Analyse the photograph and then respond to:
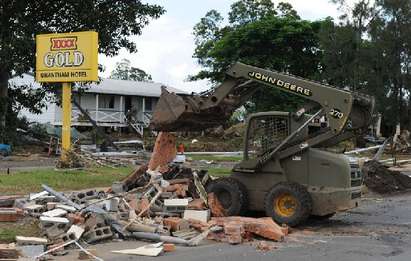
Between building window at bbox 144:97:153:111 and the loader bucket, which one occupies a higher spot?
building window at bbox 144:97:153:111

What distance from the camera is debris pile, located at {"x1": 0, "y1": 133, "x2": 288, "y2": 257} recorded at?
11.4 meters

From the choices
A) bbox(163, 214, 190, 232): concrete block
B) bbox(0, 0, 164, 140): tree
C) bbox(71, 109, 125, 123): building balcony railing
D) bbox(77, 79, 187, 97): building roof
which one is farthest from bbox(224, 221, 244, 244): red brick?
bbox(77, 79, 187, 97): building roof

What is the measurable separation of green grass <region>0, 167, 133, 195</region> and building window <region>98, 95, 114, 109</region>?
36.7 metres

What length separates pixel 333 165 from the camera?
1371 centimetres

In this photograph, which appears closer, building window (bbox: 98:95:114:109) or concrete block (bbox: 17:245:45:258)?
concrete block (bbox: 17:245:45:258)

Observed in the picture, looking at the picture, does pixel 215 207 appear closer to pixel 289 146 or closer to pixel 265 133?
pixel 265 133

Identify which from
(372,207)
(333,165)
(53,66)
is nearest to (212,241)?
(333,165)

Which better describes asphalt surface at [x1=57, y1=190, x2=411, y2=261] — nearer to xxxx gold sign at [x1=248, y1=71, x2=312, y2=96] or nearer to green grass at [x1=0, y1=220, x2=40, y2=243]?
green grass at [x1=0, y1=220, x2=40, y2=243]

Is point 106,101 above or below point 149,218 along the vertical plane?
above

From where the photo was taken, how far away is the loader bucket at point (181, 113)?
49.1ft

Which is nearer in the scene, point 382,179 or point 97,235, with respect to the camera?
point 97,235

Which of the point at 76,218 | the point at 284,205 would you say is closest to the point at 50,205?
the point at 76,218

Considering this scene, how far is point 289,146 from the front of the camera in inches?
554

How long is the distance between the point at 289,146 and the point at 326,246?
3112 mm
